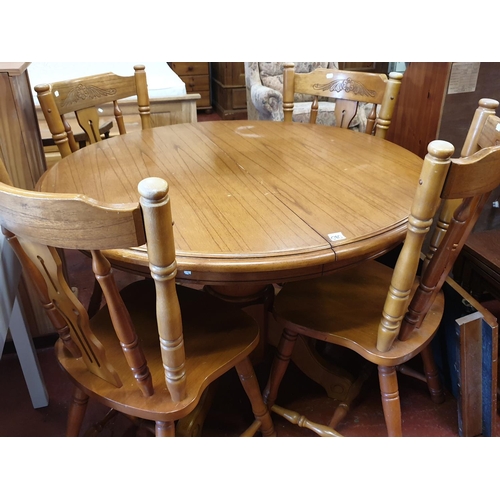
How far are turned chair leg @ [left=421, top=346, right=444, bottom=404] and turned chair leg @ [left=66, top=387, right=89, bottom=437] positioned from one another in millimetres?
1043

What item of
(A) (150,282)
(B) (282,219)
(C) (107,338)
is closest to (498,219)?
(B) (282,219)

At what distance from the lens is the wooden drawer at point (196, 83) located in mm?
4879

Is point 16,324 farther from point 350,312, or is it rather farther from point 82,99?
point 350,312

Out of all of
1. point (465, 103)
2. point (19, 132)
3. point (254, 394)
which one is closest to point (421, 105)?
point (465, 103)

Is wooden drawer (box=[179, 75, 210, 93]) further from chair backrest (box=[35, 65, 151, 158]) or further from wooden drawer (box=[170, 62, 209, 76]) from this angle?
chair backrest (box=[35, 65, 151, 158])

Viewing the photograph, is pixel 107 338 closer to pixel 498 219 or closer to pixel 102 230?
pixel 102 230

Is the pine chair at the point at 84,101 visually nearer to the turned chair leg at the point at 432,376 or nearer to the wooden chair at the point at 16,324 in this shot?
the wooden chair at the point at 16,324

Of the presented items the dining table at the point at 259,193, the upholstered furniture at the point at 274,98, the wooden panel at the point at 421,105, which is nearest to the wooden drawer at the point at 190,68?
the upholstered furniture at the point at 274,98

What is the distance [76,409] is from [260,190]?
2.45 feet

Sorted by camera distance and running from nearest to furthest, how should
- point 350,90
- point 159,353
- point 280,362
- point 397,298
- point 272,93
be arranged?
1. point 397,298
2. point 159,353
3. point 280,362
4. point 350,90
5. point 272,93

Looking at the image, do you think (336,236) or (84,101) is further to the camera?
(84,101)

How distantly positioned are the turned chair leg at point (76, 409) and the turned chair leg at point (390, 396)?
2.50ft

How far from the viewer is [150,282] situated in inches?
54.6

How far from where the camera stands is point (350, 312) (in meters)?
1.29
